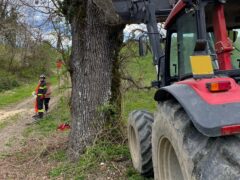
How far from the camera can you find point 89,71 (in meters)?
7.64

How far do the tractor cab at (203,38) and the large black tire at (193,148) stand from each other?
42cm

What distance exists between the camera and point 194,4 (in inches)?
160

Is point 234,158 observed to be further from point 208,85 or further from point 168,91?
point 168,91

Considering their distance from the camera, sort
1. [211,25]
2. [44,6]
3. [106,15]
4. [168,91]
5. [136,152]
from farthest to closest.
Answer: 1. [44,6]
2. [106,15]
3. [136,152]
4. [211,25]
5. [168,91]

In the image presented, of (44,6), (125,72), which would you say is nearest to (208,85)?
(44,6)

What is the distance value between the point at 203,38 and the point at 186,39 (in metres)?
0.80

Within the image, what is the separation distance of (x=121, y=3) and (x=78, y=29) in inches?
33.0

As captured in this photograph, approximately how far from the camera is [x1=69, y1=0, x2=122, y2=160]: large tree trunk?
763 centimetres

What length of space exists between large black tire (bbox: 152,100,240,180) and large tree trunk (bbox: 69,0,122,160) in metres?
3.50

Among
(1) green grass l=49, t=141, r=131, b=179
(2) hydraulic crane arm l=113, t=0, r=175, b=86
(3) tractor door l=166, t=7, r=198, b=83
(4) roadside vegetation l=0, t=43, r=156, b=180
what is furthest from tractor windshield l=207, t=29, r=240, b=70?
(1) green grass l=49, t=141, r=131, b=179

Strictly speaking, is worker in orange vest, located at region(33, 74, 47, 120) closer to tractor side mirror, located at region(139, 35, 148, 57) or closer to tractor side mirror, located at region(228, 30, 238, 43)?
tractor side mirror, located at region(139, 35, 148, 57)

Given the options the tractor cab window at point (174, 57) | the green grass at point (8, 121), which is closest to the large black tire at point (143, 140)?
the tractor cab window at point (174, 57)

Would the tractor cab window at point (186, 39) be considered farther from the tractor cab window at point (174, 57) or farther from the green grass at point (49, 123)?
the green grass at point (49, 123)

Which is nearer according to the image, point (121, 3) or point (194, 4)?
point (194, 4)
